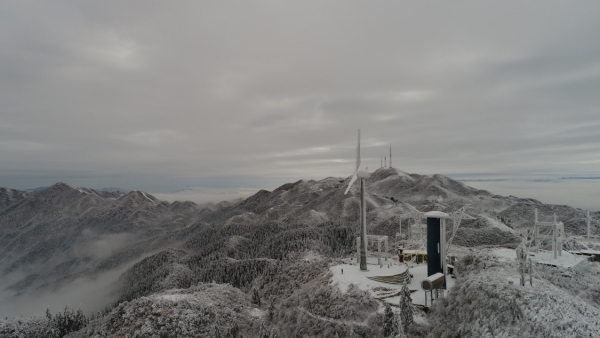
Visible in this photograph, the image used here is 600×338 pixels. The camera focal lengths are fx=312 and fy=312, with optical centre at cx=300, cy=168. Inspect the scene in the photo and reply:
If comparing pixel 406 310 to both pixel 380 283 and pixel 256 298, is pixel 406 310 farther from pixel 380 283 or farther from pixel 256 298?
pixel 256 298

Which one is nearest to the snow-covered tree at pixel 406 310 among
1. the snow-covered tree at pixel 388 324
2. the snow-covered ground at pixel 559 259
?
the snow-covered tree at pixel 388 324

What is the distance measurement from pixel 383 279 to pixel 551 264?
3071 centimetres

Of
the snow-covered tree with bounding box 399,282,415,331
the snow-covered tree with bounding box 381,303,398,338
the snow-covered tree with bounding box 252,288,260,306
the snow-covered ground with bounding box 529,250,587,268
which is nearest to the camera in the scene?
the snow-covered tree with bounding box 381,303,398,338

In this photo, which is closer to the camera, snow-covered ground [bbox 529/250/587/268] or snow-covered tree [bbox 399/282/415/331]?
snow-covered tree [bbox 399/282/415/331]

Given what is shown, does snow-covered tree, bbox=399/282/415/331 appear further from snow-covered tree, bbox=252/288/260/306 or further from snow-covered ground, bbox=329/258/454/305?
snow-covered tree, bbox=252/288/260/306

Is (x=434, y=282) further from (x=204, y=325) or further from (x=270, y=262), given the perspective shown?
(x=270, y=262)

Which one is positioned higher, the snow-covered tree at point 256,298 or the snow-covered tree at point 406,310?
the snow-covered tree at point 406,310

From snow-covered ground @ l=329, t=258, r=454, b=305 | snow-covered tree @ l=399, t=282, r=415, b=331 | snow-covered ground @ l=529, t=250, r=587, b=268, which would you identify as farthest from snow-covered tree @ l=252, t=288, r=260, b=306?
snow-covered ground @ l=529, t=250, r=587, b=268

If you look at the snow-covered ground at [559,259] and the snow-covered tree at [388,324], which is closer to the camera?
the snow-covered tree at [388,324]

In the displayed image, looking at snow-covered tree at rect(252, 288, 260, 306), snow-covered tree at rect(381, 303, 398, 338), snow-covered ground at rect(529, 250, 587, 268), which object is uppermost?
snow-covered ground at rect(529, 250, 587, 268)

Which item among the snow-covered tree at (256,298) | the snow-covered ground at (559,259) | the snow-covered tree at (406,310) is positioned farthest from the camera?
the snow-covered tree at (256,298)

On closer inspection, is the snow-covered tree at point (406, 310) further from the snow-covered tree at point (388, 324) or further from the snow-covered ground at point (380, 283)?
the snow-covered ground at point (380, 283)

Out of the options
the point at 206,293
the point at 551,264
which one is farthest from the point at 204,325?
the point at 551,264

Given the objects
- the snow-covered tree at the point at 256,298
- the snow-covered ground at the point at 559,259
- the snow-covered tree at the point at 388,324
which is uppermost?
the snow-covered ground at the point at 559,259
